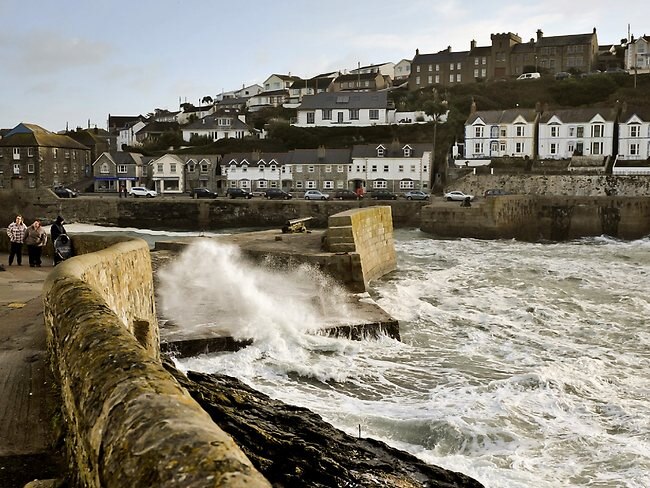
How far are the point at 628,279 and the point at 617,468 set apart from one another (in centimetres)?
1644

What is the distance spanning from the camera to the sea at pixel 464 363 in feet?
26.9

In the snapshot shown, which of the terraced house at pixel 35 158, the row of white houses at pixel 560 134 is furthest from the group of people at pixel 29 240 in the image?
the row of white houses at pixel 560 134

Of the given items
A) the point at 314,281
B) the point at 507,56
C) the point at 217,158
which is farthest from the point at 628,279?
the point at 507,56

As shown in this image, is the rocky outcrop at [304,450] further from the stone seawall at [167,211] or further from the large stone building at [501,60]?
the large stone building at [501,60]

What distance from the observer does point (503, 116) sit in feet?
209

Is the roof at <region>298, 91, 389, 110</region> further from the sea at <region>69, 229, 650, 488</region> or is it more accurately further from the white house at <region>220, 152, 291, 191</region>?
the sea at <region>69, 229, 650, 488</region>

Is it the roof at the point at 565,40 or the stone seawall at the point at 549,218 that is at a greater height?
the roof at the point at 565,40

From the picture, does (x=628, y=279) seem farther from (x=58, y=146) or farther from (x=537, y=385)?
(x=58, y=146)

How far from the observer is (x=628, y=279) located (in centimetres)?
Result: 2256

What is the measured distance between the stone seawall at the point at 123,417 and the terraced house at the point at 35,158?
5715 centimetres

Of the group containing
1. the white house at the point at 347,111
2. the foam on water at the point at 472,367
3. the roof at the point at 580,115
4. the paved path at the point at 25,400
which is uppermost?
the white house at the point at 347,111

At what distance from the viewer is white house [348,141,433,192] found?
59.3 metres

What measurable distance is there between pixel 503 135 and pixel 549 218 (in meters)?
28.7

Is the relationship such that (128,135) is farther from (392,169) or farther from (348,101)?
(392,169)
